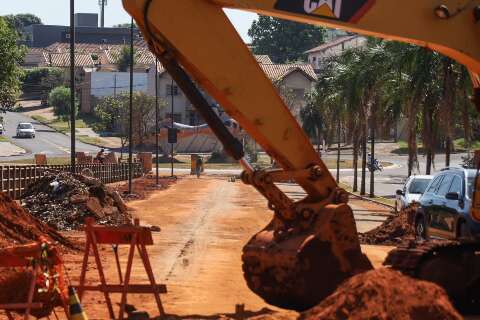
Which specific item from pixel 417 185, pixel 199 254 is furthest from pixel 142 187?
pixel 199 254

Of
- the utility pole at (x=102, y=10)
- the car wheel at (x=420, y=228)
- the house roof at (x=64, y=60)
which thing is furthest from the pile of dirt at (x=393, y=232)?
the utility pole at (x=102, y=10)

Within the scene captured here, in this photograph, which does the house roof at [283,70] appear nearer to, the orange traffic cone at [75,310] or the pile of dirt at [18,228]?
the pile of dirt at [18,228]

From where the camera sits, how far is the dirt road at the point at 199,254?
13.9 metres

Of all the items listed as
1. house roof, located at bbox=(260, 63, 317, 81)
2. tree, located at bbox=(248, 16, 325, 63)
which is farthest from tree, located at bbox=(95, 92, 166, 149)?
tree, located at bbox=(248, 16, 325, 63)

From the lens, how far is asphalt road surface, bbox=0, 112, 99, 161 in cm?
8419

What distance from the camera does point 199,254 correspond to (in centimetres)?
2123

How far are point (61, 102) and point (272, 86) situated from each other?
347 ft

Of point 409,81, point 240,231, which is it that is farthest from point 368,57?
point 240,231

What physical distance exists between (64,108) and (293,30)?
50833mm

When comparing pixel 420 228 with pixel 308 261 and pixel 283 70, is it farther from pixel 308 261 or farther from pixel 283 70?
pixel 283 70

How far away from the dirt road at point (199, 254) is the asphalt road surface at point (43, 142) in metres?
36.6

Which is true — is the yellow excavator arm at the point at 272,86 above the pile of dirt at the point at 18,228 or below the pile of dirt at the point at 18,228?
above

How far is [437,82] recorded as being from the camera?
37469 millimetres

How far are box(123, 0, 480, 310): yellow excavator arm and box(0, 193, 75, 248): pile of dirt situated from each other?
19.3ft
